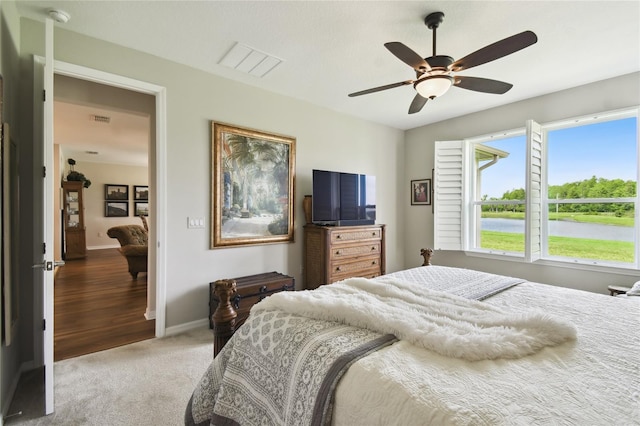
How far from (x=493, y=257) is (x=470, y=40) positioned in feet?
9.49

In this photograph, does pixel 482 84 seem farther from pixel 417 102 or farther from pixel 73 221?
pixel 73 221

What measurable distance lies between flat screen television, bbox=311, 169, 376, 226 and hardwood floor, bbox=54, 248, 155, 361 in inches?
88.3

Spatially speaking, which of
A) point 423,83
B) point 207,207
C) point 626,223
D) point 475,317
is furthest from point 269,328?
point 626,223

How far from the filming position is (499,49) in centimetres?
183

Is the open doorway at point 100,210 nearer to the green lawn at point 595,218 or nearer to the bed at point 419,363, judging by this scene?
the bed at point 419,363

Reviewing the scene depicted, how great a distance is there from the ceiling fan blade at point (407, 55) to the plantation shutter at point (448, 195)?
266 cm

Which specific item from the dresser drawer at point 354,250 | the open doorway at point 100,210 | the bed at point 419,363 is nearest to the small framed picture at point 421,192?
the dresser drawer at point 354,250

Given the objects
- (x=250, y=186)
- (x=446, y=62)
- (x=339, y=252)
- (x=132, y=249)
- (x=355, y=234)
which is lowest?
(x=132, y=249)

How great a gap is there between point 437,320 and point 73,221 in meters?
8.88

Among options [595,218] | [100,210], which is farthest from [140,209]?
[595,218]

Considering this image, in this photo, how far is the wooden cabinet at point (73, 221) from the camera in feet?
23.2

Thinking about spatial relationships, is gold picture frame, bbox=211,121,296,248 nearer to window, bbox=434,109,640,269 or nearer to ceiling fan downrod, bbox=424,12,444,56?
ceiling fan downrod, bbox=424,12,444,56

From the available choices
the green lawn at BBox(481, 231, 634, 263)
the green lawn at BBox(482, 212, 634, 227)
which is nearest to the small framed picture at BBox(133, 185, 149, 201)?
the green lawn at BBox(481, 231, 634, 263)

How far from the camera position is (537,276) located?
12.3 ft
